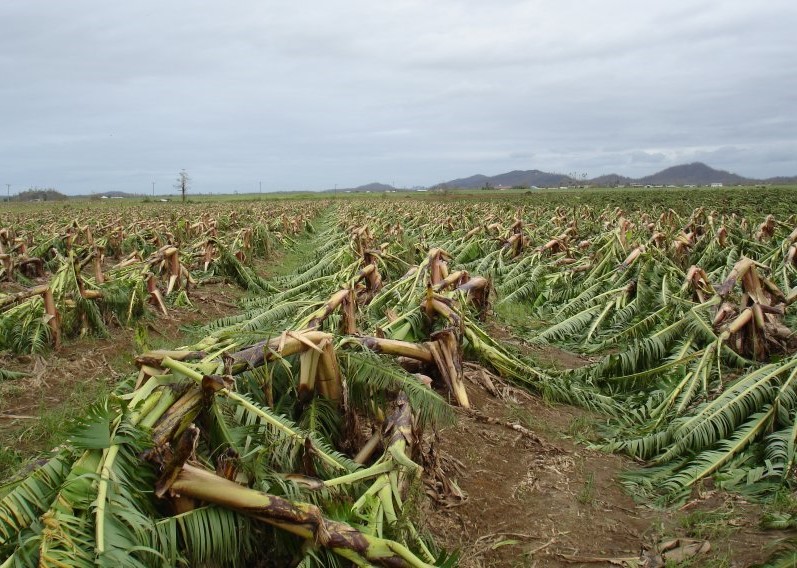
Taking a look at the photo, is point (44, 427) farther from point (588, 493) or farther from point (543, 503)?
point (588, 493)

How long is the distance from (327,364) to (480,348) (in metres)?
2.38

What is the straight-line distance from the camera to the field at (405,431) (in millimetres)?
2426

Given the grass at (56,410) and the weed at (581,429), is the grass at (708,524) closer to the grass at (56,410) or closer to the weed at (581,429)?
the weed at (581,429)

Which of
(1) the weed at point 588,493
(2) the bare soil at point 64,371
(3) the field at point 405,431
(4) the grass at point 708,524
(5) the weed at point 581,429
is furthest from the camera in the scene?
(2) the bare soil at point 64,371

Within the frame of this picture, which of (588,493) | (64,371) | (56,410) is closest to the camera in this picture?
(588,493)

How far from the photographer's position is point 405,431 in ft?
10.5

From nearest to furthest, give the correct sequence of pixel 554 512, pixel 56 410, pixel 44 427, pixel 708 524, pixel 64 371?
pixel 708 524, pixel 554 512, pixel 44 427, pixel 56 410, pixel 64 371

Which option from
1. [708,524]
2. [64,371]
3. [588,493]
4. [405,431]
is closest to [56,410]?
[64,371]

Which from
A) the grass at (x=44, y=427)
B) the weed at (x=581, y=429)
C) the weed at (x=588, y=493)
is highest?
the grass at (x=44, y=427)

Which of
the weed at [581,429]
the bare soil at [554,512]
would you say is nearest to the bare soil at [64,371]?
the bare soil at [554,512]

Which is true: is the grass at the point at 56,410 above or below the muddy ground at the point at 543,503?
above

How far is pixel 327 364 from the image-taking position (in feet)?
11.6

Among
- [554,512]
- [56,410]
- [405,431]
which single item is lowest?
[554,512]

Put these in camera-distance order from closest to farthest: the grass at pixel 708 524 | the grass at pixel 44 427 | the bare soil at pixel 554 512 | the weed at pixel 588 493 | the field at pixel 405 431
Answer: the field at pixel 405 431
the bare soil at pixel 554 512
the grass at pixel 708 524
the weed at pixel 588 493
the grass at pixel 44 427
